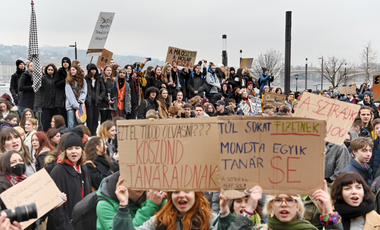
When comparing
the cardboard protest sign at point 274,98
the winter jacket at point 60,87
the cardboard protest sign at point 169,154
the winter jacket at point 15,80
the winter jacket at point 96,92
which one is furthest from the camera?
the cardboard protest sign at point 274,98

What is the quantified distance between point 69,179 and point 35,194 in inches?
31.1

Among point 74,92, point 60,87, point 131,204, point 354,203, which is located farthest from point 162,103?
point 354,203

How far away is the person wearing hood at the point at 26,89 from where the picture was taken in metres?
10.2

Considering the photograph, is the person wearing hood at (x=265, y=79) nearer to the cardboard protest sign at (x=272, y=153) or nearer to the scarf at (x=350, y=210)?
the scarf at (x=350, y=210)

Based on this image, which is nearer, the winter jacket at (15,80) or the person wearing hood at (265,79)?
the winter jacket at (15,80)

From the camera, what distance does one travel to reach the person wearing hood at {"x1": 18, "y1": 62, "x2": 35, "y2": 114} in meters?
10.2

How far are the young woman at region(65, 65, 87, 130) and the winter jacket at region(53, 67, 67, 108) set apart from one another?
0.16m

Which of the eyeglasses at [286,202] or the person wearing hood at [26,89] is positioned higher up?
the person wearing hood at [26,89]

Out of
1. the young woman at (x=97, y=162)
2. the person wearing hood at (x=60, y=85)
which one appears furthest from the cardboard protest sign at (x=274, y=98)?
the young woman at (x=97, y=162)

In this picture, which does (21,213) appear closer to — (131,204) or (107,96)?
(131,204)

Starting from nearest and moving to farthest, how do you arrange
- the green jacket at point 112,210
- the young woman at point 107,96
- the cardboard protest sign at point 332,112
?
the green jacket at point 112,210 → the cardboard protest sign at point 332,112 → the young woman at point 107,96

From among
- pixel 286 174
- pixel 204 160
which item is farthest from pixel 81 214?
pixel 286 174

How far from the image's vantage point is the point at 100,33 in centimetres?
1202

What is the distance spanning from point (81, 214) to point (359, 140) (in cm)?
359
